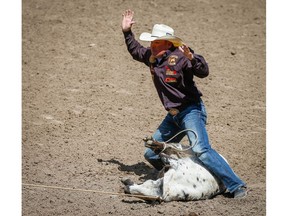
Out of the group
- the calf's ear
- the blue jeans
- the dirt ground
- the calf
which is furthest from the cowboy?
the calf's ear

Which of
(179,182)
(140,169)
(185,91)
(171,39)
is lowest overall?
(140,169)

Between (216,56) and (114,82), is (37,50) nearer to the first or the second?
(114,82)

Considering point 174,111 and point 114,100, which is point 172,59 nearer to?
point 174,111

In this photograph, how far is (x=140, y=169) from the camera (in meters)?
7.24

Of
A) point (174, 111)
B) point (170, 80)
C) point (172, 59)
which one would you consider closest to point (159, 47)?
point (172, 59)

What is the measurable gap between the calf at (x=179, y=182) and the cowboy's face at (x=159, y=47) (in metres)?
0.92

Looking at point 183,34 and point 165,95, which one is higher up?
point 165,95

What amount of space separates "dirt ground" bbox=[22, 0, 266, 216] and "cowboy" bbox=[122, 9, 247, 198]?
32 centimetres

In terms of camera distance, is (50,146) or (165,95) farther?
(50,146)

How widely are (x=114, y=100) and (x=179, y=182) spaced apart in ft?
10.0

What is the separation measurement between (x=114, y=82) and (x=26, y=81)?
1.31 m

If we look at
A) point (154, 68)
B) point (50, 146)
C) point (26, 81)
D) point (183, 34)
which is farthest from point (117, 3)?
point (154, 68)

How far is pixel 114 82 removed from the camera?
9.60 metres

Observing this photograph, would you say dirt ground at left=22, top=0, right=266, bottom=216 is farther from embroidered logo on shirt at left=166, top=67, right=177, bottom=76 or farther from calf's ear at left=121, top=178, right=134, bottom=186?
embroidered logo on shirt at left=166, top=67, right=177, bottom=76
